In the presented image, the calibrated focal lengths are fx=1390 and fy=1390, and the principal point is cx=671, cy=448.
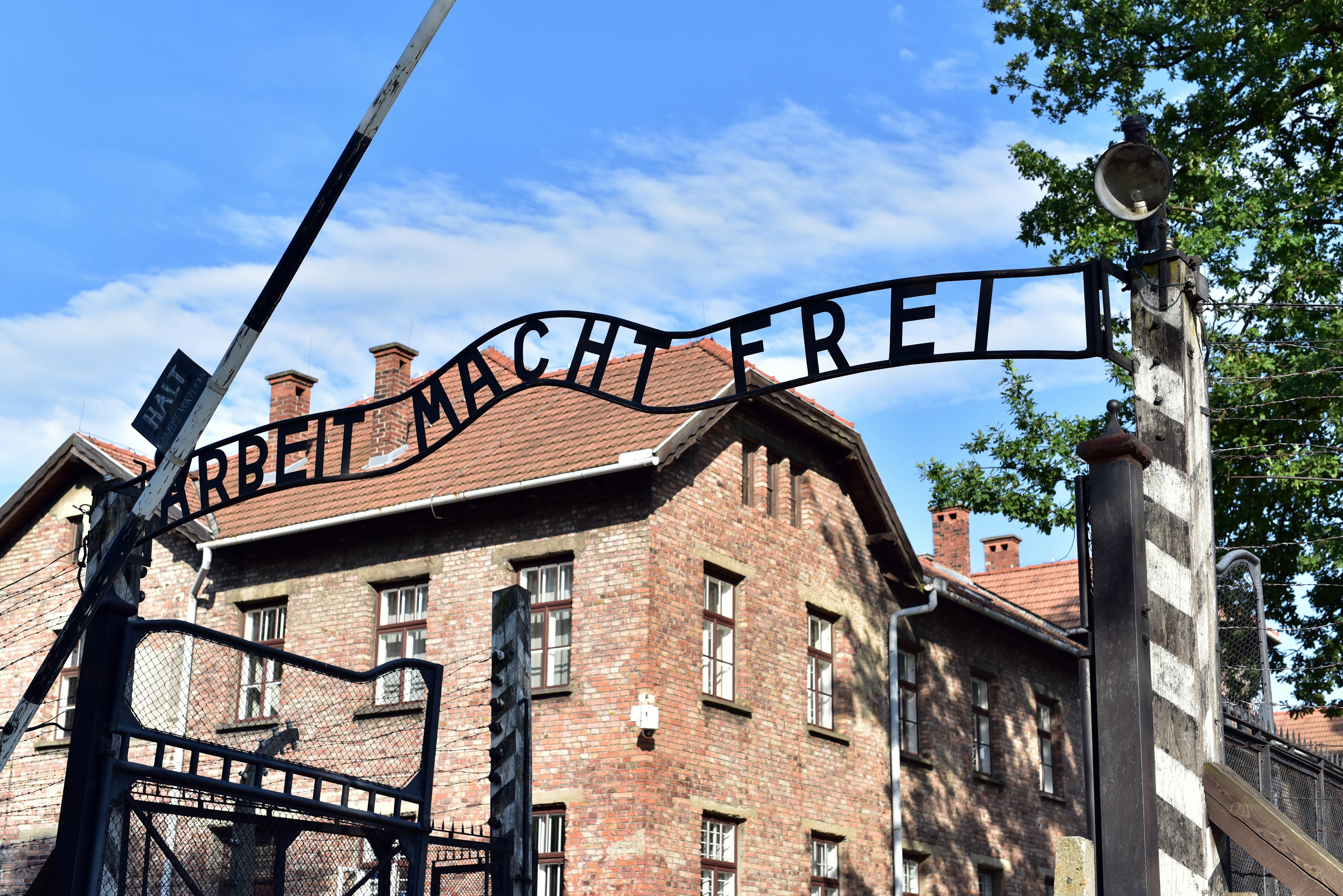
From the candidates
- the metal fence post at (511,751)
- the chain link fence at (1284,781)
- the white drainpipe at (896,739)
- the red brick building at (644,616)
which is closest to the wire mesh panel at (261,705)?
the red brick building at (644,616)

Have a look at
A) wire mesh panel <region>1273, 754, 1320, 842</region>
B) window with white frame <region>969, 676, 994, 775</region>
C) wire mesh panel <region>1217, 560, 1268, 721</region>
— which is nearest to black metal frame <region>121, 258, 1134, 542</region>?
wire mesh panel <region>1273, 754, 1320, 842</region>

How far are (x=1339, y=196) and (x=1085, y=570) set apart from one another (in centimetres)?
1506

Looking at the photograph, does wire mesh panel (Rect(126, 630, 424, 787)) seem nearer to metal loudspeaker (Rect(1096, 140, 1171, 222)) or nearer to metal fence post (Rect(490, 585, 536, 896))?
metal fence post (Rect(490, 585, 536, 896))

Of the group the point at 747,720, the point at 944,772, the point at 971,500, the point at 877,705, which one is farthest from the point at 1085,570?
the point at 944,772

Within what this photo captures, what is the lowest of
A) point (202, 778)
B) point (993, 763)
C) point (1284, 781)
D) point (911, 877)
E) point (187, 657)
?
point (911, 877)

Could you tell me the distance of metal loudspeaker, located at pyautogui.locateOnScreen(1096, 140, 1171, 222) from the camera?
4.55m

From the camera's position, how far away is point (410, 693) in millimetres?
18250

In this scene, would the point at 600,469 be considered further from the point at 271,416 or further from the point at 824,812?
the point at 271,416

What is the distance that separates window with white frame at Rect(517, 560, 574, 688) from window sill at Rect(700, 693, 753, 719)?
1722 millimetres

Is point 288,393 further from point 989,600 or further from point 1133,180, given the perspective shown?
point 1133,180

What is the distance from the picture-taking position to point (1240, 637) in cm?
1221

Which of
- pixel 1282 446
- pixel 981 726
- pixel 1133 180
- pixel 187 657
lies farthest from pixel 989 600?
pixel 1133 180

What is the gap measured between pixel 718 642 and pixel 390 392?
732cm

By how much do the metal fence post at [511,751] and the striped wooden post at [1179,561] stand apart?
5250mm
